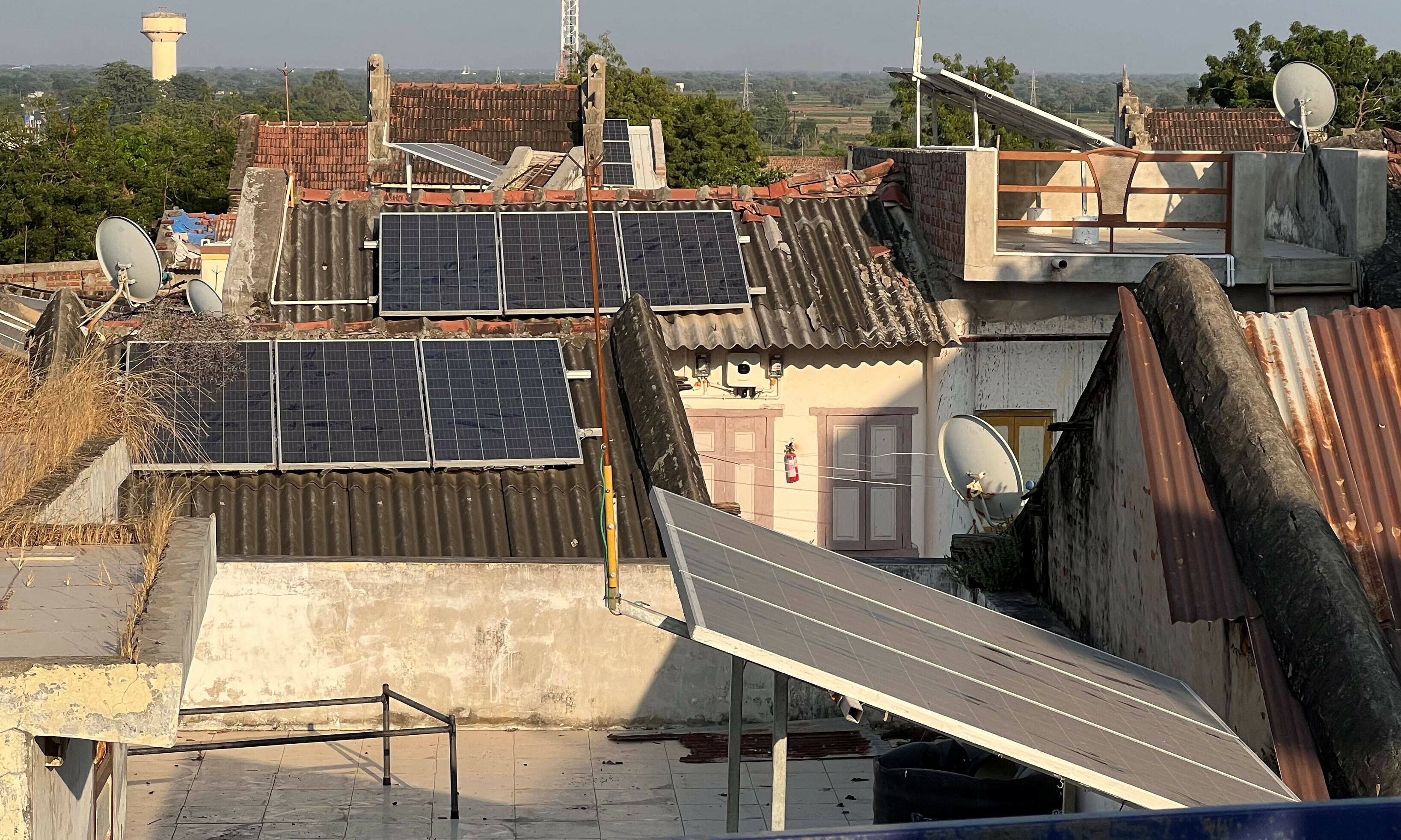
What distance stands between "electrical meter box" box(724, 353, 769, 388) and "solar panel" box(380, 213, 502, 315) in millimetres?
2770

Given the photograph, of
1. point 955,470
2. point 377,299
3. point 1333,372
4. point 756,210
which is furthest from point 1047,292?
point 1333,372

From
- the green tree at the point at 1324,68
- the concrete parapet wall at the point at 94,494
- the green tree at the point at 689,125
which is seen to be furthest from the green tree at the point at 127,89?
the concrete parapet wall at the point at 94,494

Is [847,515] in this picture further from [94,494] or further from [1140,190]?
[94,494]

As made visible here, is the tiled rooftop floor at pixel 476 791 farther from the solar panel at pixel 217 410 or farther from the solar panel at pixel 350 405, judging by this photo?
the solar panel at pixel 350 405

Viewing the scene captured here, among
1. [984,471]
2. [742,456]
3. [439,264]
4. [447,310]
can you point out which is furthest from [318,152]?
[984,471]

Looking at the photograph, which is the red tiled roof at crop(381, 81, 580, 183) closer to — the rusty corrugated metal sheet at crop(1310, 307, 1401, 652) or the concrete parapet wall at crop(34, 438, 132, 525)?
the concrete parapet wall at crop(34, 438, 132, 525)

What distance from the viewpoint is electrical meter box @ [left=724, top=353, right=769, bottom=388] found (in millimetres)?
17844

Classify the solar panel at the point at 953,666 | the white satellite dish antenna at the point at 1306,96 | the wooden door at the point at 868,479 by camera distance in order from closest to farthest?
the solar panel at the point at 953,666 → the wooden door at the point at 868,479 → the white satellite dish antenna at the point at 1306,96

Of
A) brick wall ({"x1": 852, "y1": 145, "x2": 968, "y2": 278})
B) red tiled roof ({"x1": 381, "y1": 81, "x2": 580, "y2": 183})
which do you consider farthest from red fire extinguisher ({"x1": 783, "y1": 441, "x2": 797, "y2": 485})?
red tiled roof ({"x1": 381, "y1": 81, "x2": 580, "y2": 183})

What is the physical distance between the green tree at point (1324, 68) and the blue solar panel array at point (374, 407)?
43.1 meters

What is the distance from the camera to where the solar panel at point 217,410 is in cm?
1395

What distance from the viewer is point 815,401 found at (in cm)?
1802

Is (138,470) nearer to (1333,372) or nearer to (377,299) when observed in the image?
(377,299)

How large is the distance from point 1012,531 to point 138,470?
7719 mm
